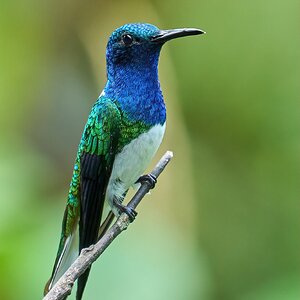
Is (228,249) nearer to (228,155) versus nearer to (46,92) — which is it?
(228,155)

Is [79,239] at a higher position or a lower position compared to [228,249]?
higher

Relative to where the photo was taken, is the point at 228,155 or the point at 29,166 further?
the point at 228,155

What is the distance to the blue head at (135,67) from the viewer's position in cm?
208

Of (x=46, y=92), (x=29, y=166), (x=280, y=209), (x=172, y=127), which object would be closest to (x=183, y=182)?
(x=172, y=127)

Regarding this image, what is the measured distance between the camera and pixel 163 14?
3.52 m

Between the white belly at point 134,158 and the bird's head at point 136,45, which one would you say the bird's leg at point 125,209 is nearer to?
the white belly at point 134,158

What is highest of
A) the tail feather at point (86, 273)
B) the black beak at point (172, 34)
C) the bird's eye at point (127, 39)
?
the bird's eye at point (127, 39)

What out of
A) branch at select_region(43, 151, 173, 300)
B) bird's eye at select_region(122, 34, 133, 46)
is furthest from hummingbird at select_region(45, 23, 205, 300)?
branch at select_region(43, 151, 173, 300)

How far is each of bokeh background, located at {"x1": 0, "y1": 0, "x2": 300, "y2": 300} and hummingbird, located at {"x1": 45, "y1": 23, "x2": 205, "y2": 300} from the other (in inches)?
30.3

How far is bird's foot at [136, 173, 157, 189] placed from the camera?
Result: 6.84 ft

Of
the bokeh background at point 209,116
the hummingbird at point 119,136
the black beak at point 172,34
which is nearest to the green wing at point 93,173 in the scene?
the hummingbird at point 119,136

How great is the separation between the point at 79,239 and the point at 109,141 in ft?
1.02

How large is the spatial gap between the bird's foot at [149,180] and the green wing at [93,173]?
0.12m

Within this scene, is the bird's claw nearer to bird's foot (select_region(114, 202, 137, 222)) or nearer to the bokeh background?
bird's foot (select_region(114, 202, 137, 222))
